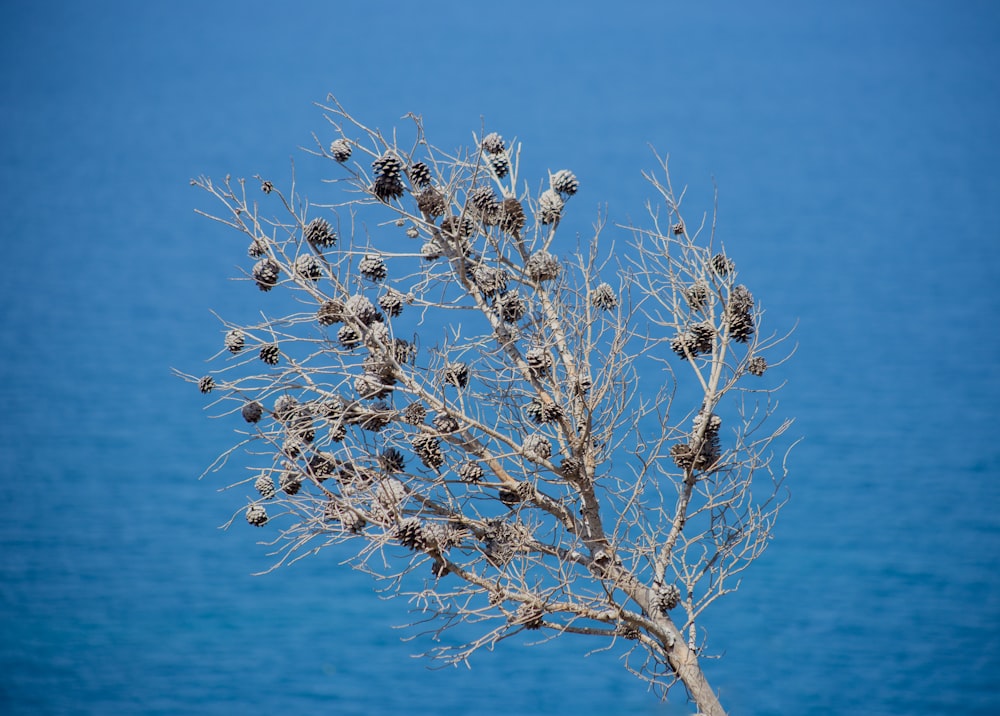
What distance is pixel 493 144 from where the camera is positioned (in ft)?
8.22

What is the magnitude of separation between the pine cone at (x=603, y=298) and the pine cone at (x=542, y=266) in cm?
10

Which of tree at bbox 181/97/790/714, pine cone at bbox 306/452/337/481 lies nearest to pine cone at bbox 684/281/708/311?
tree at bbox 181/97/790/714

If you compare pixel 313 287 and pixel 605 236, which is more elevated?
pixel 605 236

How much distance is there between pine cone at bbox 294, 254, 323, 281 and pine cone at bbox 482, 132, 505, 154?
455mm

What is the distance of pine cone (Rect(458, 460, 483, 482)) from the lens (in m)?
2.31

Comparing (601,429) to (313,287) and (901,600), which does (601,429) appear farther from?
(901,600)

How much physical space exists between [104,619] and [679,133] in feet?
15.7

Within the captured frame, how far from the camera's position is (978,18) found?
757 centimetres

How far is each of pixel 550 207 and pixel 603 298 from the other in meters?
0.23

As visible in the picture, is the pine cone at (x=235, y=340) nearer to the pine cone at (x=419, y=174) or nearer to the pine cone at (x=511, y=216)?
the pine cone at (x=419, y=174)

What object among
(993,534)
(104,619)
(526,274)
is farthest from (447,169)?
(993,534)

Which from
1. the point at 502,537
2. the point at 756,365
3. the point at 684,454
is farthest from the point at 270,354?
the point at 756,365

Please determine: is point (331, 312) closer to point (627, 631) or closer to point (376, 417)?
point (376, 417)

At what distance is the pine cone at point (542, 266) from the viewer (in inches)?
95.6
